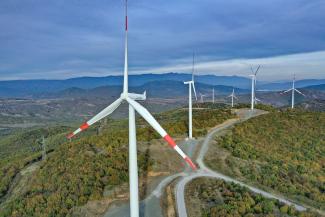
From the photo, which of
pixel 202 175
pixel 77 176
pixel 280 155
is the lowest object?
pixel 280 155

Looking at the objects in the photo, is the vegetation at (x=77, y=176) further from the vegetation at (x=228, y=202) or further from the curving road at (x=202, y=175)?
the vegetation at (x=228, y=202)

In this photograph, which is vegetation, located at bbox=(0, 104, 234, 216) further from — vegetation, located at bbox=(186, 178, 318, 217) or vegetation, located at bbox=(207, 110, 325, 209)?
vegetation, located at bbox=(207, 110, 325, 209)

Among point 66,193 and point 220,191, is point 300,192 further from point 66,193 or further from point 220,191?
point 66,193

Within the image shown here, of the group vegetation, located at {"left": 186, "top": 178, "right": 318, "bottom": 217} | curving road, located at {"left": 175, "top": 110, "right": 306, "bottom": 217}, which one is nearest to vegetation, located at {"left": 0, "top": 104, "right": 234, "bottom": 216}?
curving road, located at {"left": 175, "top": 110, "right": 306, "bottom": 217}

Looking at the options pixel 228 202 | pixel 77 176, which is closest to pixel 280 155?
pixel 228 202

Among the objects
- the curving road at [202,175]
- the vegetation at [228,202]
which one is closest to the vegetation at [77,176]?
the curving road at [202,175]

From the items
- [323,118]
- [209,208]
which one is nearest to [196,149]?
[209,208]

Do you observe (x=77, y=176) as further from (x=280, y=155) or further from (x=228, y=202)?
(x=280, y=155)
